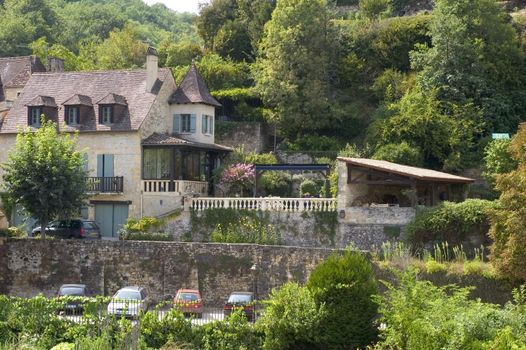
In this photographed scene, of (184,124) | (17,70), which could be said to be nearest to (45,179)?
(184,124)

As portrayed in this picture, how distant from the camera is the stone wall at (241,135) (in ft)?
179

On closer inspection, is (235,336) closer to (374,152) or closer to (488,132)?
(374,152)

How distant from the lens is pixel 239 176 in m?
47.1

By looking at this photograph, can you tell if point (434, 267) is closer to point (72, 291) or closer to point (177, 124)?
point (72, 291)

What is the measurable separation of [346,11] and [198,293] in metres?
41.7

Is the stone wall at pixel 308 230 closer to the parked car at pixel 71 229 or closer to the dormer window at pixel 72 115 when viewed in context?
the parked car at pixel 71 229

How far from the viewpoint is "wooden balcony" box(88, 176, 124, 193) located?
4606 centimetres

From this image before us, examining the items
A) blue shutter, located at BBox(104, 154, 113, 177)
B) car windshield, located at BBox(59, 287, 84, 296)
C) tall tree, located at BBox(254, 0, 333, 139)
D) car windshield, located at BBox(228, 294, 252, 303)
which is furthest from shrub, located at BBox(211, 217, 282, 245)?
tall tree, located at BBox(254, 0, 333, 139)

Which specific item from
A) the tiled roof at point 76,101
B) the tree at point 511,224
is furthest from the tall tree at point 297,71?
the tree at point 511,224

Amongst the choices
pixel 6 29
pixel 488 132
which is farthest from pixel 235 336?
pixel 6 29

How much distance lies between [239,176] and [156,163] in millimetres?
4031

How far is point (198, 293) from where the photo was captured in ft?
121

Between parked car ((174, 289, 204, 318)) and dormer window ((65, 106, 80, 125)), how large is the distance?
46.2 ft

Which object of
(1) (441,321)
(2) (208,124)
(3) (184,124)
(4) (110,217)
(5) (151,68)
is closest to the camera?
(1) (441,321)
